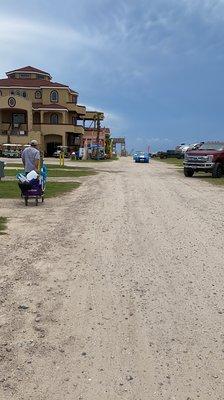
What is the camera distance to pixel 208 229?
10023mm

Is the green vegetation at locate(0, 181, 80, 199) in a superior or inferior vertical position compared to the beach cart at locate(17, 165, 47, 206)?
inferior

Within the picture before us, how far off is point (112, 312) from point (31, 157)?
31.4 feet

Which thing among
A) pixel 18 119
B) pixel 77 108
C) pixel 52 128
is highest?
pixel 77 108

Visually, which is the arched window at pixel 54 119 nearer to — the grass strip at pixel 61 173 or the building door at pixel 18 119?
the building door at pixel 18 119

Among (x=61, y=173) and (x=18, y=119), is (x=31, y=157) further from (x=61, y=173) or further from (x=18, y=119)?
(x=18, y=119)

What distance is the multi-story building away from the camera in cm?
6775

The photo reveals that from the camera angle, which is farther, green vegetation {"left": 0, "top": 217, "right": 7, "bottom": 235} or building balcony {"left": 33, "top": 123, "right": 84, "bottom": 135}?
building balcony {"left": 33, "top": 123, "right": 84, "bottom": 135}

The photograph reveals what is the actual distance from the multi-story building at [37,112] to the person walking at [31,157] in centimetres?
5466

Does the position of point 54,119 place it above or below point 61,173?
above

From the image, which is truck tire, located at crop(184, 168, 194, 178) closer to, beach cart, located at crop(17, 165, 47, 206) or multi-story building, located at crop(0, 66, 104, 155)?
beach cart, located at crop(17, 165, 47, 206)

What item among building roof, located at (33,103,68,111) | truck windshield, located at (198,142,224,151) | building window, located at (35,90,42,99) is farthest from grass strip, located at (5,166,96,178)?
building window, located at (35,90,42,99)

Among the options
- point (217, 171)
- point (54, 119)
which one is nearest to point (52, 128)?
point (54, 119)

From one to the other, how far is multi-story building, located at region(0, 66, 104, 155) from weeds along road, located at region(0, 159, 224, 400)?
196 feet

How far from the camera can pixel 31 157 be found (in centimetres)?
1411
